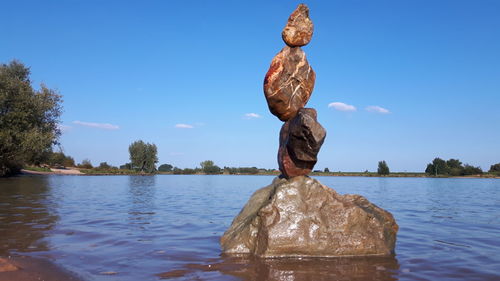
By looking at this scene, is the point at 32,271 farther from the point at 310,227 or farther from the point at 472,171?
the point at 472,171

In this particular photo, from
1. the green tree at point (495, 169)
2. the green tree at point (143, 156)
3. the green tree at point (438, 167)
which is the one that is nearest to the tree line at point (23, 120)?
the green tree at point (143, 156)

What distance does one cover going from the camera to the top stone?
7980 mm

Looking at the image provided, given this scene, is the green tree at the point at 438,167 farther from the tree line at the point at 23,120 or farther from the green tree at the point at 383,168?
the tree line at the point at 23,120

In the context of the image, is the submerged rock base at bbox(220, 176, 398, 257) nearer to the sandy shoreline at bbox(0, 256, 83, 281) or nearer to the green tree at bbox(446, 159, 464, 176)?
the sandy shoreline at bbox(0, 256, 83, 281)

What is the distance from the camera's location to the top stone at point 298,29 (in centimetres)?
798

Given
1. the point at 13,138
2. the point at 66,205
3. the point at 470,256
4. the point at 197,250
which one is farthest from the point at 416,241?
the point at 13,138

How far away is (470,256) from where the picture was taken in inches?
288

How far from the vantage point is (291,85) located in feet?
25.8

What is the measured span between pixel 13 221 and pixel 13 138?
28956mm

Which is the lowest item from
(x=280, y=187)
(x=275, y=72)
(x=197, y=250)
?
(x=197, y=250)

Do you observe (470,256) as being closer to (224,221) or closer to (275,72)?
(275,72)

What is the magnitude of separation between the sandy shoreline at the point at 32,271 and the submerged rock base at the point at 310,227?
2915mm

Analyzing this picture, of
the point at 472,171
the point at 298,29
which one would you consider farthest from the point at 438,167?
the point at 298,29

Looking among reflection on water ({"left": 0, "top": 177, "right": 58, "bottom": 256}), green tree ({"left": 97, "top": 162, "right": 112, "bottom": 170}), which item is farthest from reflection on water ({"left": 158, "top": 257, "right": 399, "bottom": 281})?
green tree ({"left": 97, "top": 162, "right": 112, "bottom": 170})
